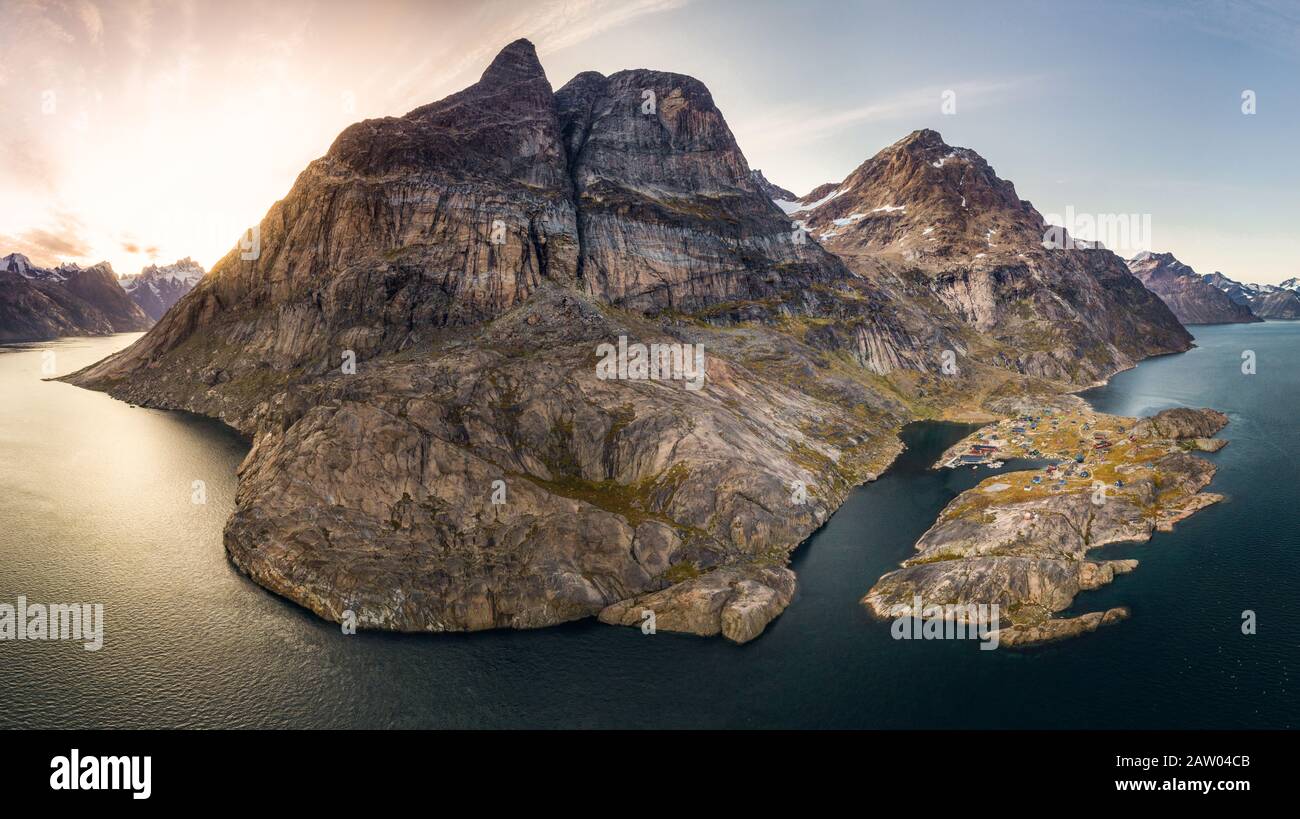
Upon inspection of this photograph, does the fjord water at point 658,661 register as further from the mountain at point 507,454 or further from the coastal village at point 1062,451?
the coastal village at point 1062,451

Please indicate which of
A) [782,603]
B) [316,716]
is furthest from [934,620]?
[316,716]

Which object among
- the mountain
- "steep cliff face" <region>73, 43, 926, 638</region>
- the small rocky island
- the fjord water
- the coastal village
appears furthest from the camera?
the coastal village

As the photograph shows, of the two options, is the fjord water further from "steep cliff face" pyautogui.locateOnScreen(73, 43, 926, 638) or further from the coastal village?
the coastal village

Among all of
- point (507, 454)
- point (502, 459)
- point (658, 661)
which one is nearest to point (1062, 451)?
point (658, 661)

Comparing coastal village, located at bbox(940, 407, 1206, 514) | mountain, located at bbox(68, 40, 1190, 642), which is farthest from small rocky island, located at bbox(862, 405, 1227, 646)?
mountain, located at bbox(68, 40, 1190, 642)
